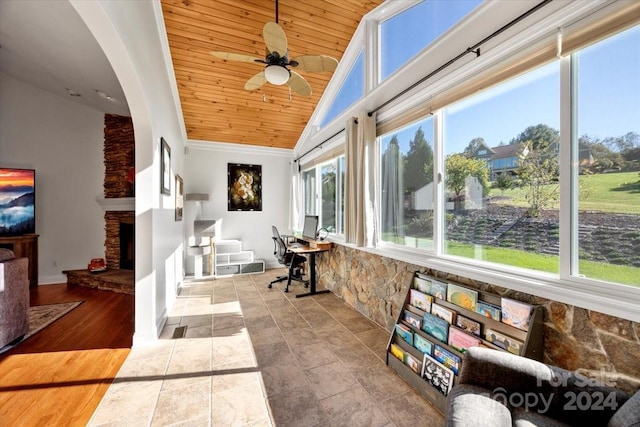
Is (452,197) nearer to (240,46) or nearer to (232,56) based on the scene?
(232,56)

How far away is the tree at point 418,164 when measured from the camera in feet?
7.68

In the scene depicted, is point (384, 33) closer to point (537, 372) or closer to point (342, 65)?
point (342, 65)

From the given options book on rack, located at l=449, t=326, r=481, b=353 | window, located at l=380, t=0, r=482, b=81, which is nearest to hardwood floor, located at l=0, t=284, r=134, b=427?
book on rack, located at l=449, t=326, r=481, b=353

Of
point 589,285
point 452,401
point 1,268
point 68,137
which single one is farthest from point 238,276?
point 589,285

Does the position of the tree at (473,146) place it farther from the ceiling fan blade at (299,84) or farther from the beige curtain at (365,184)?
the ceiling fan blade at (299,84)

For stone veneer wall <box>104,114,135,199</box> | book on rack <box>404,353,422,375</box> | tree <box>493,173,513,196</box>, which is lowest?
book on rack <box>404,353,422,375</box>

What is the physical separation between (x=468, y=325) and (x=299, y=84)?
8.64 feet

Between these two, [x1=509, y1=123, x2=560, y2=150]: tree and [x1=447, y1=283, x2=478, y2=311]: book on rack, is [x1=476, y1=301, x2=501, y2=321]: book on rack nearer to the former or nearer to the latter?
[x1=447, y1=283, x2=478, y2=311]: book on rack

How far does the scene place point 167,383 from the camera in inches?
73.2

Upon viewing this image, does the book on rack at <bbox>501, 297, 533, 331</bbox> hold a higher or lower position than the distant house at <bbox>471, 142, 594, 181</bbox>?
lower

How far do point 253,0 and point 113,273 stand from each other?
186 inches

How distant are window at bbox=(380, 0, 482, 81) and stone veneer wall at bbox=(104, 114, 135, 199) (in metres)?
4.63

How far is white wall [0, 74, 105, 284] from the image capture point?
424cm

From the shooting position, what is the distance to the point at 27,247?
13.5 ft
